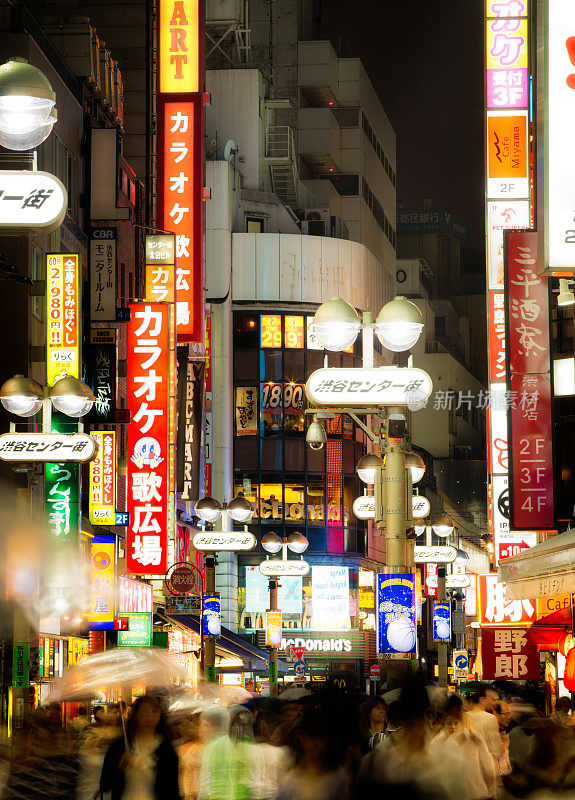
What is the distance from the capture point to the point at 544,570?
1397cm

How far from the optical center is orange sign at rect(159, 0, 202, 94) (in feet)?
127

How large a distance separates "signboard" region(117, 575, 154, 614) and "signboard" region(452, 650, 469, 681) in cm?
1362

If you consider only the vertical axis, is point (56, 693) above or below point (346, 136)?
below

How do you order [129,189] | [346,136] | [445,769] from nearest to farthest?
[445,769]
[129,189]
[346,136]

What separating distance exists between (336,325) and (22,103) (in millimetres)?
6311

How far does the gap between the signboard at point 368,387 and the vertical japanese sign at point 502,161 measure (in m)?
11.6

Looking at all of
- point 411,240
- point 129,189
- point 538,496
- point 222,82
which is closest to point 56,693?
point 538,496

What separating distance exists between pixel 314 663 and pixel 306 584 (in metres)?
5.41

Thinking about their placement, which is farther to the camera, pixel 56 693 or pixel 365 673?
pixel 365 673

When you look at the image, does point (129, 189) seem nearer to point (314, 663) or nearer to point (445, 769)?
point (445, 769)

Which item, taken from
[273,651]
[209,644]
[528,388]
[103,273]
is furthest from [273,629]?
[528,388]

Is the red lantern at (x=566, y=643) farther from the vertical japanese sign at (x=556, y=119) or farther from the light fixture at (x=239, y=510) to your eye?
the vertical japanese sign at (x=556, y=119)

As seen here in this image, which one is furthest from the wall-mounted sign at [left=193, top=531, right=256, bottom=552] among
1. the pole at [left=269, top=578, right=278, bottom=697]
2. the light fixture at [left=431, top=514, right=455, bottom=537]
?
the pole at [left=269, top=578, right=278, bottom=697]

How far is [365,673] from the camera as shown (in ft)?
236
